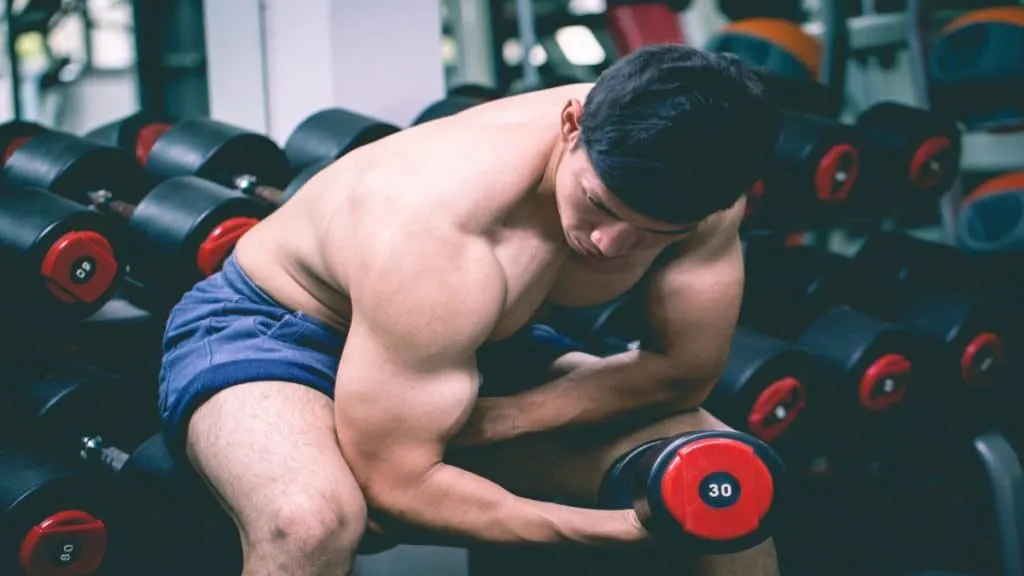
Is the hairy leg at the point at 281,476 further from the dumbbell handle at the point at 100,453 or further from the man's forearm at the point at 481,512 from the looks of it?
the dumbbell handle at the point at 100,453

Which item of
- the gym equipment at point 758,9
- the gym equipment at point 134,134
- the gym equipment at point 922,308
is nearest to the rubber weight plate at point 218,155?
the gym equipment at point 134,134

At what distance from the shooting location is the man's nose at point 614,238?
108cm

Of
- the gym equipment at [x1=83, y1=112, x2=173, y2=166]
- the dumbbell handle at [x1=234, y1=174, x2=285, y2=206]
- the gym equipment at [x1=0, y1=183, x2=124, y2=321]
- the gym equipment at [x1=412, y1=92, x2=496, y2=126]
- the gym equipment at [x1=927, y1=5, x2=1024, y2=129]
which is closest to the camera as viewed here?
the gym equipment at [x1=0, y1=183, x2=124, y2=321]

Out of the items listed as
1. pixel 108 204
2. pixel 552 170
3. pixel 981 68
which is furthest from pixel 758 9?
pixel 552 170

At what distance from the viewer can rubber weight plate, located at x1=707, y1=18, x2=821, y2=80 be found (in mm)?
2660

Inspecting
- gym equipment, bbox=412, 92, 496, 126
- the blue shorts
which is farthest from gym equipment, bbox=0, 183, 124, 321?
gym equipment, bbox=412, 92, 496, 126

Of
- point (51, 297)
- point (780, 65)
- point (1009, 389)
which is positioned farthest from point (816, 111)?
point (51, 297)

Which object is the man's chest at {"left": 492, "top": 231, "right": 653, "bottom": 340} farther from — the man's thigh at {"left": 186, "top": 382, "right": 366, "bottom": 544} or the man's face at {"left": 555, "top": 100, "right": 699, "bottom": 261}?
the man's thigh at {"left": 186, "top": 382, "right": 366, "bottom": 544}

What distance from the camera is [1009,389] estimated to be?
7.32 ft

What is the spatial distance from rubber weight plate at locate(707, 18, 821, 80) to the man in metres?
1.45

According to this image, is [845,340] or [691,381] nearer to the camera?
[691,381]

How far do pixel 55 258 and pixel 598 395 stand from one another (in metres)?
0.84

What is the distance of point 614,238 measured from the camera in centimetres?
108

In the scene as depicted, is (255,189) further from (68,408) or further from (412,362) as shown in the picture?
(412,362)
